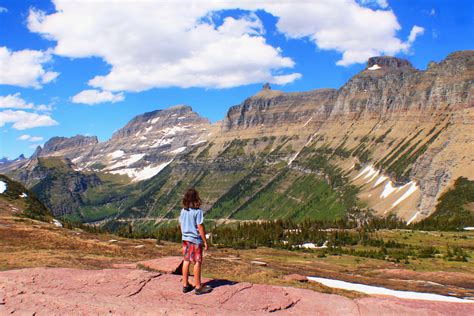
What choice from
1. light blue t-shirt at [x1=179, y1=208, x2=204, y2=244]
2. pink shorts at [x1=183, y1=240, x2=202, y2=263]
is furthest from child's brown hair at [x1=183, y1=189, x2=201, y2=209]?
pink shorts at [x1=183, y1=240, x2=202, y2=263]

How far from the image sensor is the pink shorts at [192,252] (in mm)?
22484

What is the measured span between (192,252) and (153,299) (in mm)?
3394

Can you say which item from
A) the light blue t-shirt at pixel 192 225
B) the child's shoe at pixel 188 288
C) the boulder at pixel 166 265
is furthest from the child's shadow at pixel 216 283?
the boulder at pixel 166 265

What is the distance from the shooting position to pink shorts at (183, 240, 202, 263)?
73.8ft

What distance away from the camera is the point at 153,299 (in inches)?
788

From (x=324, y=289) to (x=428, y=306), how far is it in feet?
27.9

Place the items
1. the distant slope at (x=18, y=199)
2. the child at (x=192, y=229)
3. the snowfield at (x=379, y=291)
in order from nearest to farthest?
1. the child at (x=192, y=229)
2. the snowfield at (x=379, y=291)
3. the distant slope at (x=18, y=199)

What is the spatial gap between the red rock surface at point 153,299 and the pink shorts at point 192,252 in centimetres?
154

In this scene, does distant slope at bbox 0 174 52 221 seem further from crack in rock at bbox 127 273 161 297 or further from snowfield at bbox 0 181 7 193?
crack in rock at bbox 127 273 161 297

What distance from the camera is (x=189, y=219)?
22.7 metres

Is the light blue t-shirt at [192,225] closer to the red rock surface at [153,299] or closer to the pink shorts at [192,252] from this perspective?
the pink shorts at [192,252]

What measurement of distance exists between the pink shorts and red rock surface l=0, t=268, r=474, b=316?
60.5 inches

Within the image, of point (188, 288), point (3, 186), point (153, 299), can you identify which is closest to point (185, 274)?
point (188, 288)

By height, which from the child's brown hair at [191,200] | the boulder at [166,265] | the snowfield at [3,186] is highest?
the snowfield at [3,186]
